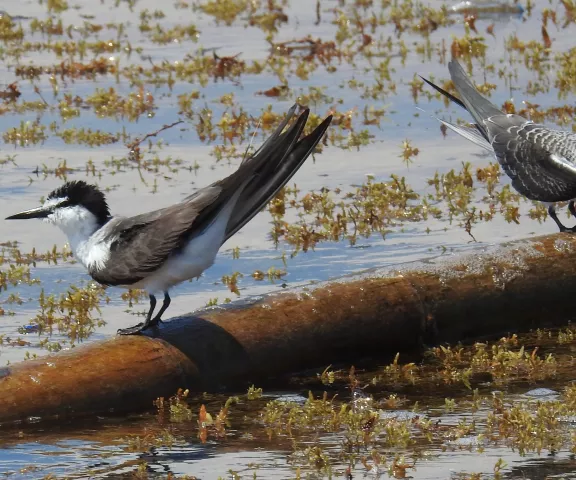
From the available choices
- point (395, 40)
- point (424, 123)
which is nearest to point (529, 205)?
point (424, 123)

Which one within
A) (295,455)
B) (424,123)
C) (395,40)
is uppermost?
(395,40)

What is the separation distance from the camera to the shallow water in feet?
17.9

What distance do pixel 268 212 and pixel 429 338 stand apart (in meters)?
3.18

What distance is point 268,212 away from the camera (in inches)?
395

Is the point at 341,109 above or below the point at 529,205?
above

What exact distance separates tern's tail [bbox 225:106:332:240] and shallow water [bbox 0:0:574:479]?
94 cm

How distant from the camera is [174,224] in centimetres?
636

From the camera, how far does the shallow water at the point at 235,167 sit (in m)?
5.45

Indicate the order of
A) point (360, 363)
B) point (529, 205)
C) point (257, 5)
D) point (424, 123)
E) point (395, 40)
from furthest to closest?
1. point (257, 5)
2. point (395, 40)
3. point (424, 123)
4. point (529, 205)
5. point (360, 363)

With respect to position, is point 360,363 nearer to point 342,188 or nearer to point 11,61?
point 342,188

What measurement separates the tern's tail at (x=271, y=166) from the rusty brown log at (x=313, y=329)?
1.58 feet

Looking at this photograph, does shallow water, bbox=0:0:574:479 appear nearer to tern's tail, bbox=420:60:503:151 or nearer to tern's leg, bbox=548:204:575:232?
tern's leg, bbox=548:204:575:232

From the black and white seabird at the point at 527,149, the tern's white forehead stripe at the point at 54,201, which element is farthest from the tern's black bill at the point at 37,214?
the black and white seabird at the point at 527,149

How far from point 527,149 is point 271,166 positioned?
124 inches
